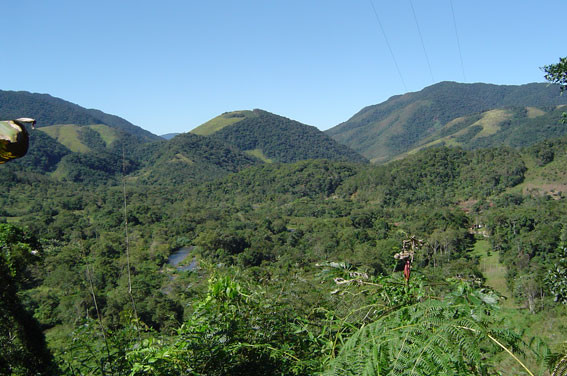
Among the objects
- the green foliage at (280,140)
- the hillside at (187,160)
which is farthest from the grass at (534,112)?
the hillside at (187,160)

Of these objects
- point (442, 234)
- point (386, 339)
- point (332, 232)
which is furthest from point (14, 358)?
point (332, 232)

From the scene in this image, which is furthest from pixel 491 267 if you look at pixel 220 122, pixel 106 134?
pixel 220 122

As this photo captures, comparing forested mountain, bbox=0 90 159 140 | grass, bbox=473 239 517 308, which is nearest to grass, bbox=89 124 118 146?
forested mountain, bbox=0 90 159 140

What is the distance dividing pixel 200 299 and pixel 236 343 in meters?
0.45

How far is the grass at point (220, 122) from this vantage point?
500 ft

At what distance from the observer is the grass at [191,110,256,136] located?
152500 mm

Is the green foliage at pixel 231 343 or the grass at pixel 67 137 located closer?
the green foliage at pixel 231 343

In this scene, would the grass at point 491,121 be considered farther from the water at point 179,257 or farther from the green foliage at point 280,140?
the water at point 179,257

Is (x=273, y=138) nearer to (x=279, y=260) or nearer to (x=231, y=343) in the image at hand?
(x=279, y=260)

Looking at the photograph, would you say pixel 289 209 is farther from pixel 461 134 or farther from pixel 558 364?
pixel 461 134

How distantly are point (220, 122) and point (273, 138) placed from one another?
26735 millimetres

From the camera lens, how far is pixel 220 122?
159000 millimetres

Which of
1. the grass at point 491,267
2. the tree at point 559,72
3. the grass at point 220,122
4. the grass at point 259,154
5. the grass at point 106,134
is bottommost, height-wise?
the grass at point 491,267

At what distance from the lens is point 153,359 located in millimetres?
Answer: 1722
